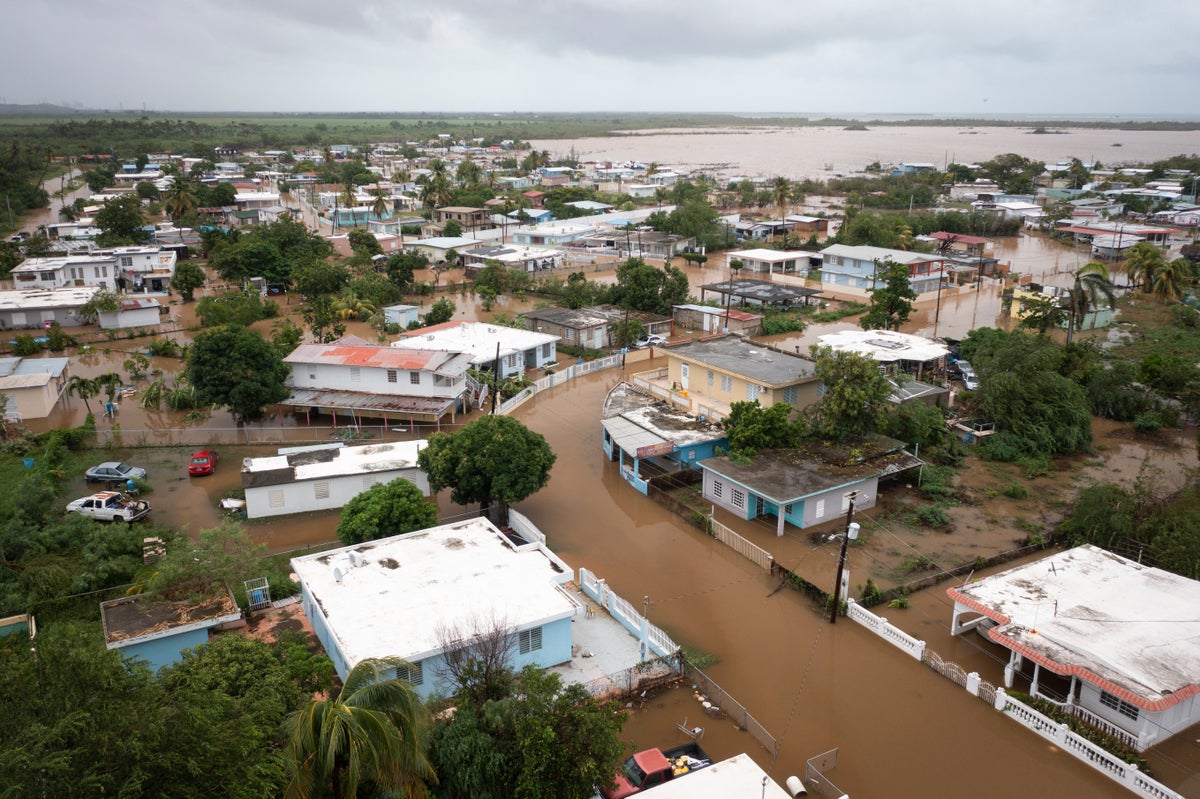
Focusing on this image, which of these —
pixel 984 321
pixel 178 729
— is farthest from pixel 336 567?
pixel 984 321

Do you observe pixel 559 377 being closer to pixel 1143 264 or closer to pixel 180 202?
pixel 1143 264

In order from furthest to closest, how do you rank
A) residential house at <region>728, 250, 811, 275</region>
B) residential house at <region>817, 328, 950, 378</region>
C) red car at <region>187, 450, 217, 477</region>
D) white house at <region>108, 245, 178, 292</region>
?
residential house at <region>728, 250, 811, 275</region>
white house at <region>108, 245, 178, 292</region>
residential house at <region>817, 328, 950, 378</region>
red car at <region>187, 450, 217, 477</region>

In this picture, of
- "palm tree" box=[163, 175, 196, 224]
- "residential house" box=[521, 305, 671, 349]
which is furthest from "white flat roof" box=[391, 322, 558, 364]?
"palm tree" box=[163, 175, 196, 224]

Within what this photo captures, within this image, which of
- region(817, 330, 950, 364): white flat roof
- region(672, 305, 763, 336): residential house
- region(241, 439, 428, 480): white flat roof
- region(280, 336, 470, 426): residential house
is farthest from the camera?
region(672, 305, 763, 336): residential house

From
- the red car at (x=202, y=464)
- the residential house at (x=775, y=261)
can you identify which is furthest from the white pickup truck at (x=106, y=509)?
the residential house at (x=775, y=261)

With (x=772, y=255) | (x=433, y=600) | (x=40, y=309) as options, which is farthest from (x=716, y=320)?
(x=40, y=309)

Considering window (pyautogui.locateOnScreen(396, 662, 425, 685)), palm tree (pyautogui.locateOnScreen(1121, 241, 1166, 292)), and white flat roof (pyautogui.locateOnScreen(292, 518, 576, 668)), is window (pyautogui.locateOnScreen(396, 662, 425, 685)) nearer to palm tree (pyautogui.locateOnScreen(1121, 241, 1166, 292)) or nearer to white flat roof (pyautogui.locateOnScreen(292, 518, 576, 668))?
white flat roof (pyautogui.locateOnScreen(292, 518, 576, 668))

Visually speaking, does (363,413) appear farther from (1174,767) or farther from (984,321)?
(984,321)

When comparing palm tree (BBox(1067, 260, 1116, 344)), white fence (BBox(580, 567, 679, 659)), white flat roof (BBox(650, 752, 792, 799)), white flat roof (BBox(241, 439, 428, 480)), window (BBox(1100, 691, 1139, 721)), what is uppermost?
palm tree (BBox(1067, 260, 1116, 344))

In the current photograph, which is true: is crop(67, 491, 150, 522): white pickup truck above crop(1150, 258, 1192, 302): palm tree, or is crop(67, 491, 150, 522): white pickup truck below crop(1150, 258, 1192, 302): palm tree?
below

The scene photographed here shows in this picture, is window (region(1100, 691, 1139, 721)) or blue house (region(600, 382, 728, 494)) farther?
blue house (region(600, 382, 728, 494))
